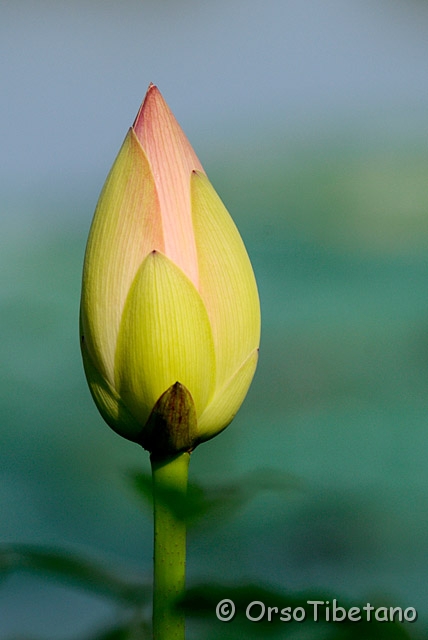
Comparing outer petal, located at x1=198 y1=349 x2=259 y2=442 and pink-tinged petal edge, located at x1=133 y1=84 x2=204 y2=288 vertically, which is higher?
pink-tinged petal edge, located at x1=133 y1=84 x2=204 y2=288

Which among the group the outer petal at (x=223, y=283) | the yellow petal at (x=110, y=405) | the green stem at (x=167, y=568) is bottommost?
the green stem at (x=167, y=568)

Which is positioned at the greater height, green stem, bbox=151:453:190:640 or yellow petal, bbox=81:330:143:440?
yellow petal, bbox=81:330:143:440

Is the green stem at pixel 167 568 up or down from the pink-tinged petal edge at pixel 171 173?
down

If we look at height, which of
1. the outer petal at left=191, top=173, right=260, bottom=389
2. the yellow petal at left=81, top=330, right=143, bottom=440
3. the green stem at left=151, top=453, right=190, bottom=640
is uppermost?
the outer petal at left=191, top=173, right=260, bottom=389

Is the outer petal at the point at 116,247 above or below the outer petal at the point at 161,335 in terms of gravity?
above
